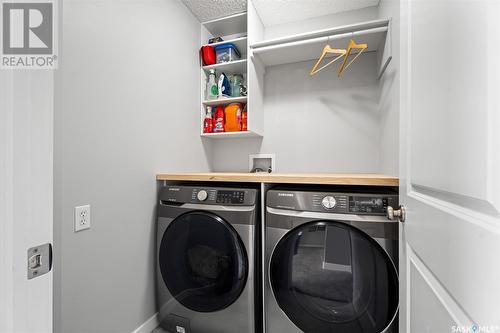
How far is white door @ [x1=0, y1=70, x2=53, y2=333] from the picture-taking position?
15.4 inches

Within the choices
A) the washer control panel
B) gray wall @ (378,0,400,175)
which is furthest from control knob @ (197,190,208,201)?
gray wall @ (378,0,400,175)

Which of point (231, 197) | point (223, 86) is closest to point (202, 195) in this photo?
point (231, 197)

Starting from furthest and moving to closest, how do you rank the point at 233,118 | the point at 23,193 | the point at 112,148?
the point at 233,118 → the point at 112,148 → the point at 23,193

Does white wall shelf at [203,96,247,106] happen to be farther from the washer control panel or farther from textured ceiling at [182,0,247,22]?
the washer control panel

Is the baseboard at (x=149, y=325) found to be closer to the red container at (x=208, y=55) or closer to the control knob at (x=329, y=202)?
the control knob at (x=329, y=202)

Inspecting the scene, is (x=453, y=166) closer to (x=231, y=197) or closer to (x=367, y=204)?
(x=367, y=204)

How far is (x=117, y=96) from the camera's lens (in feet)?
3.94

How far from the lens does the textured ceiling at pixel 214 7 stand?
5.66ft

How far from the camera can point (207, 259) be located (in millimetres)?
1300

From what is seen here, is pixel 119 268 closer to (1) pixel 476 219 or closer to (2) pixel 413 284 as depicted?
(2) pixel 413 284

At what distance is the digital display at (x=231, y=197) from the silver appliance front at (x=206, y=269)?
0.14 ft

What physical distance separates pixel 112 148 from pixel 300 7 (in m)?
1.76

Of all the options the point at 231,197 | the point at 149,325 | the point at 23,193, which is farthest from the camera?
the point at 149,325

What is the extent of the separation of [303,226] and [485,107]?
0.87m
